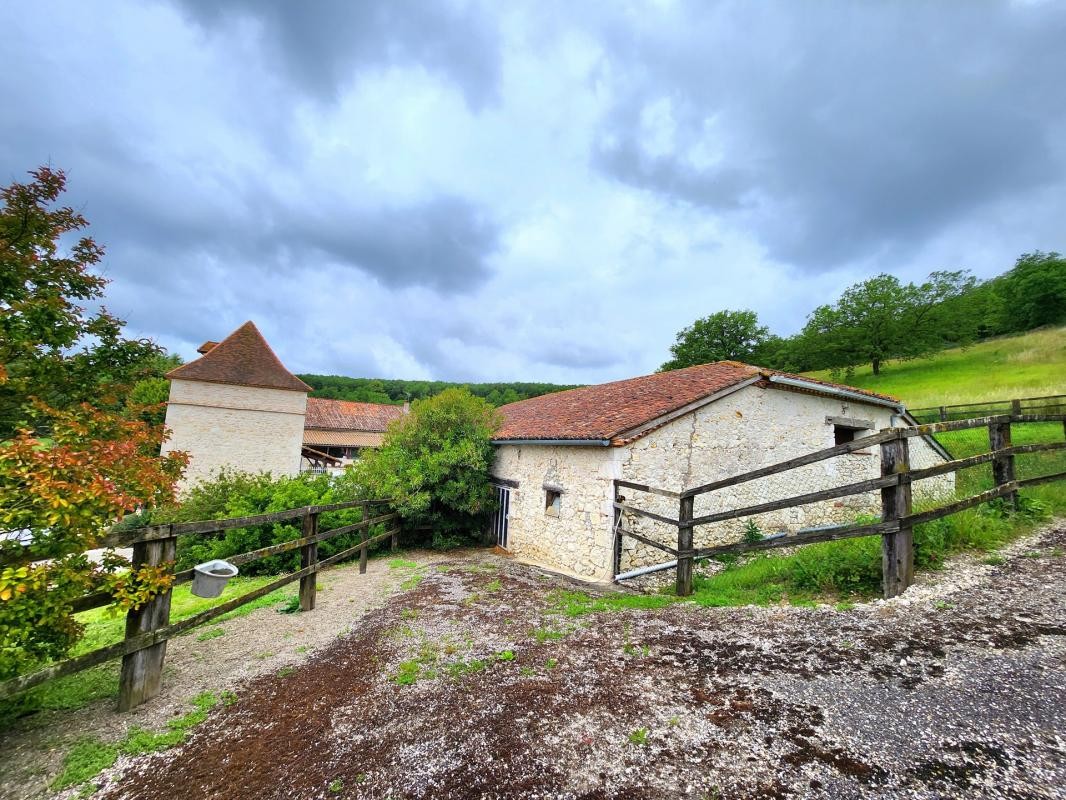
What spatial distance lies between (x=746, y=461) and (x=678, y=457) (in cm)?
178

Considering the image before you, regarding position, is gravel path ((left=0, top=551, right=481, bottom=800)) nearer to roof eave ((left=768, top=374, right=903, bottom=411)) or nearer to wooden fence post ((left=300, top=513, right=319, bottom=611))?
wooden fence post ((left=300, top=513, right=319, bottom=611))

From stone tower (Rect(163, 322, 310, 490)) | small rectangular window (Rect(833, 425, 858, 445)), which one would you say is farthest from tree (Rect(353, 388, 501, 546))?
stone tower (Rect(163, 322, 310, 490))

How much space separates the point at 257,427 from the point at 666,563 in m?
20.7

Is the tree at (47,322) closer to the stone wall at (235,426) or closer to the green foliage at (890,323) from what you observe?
the stone wall at (235,426)

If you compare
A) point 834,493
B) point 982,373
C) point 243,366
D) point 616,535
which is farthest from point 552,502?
point 982,373

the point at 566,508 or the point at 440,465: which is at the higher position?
the point at 440,465

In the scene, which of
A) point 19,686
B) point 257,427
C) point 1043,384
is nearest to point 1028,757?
point 19,686

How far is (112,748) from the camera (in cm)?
268

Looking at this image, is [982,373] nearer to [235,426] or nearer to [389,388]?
[235,426]

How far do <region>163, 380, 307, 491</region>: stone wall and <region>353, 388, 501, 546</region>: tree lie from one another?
12.9 m

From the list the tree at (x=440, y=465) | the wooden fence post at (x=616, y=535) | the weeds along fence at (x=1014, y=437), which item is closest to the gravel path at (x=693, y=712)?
the wooden fence post at (x=616, y=535)

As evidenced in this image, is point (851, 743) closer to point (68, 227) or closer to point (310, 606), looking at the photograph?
point (310, 606)

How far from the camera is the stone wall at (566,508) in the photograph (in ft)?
25.3

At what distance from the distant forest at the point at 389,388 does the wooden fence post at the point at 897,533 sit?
46.3 metres
